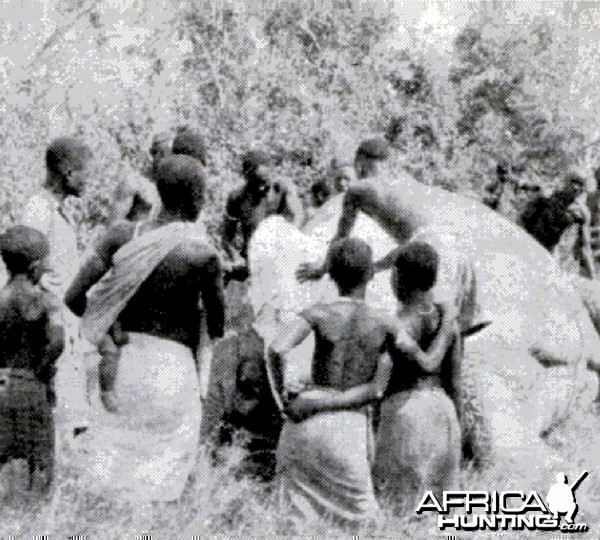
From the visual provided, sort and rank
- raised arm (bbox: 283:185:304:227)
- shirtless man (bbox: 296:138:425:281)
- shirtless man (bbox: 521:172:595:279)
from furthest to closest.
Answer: shirtless man (bbox: 521:172:595:279) < raised arm (bbox: 283:185:304:227) < shirtless man (bbox: 296:138:425:281)

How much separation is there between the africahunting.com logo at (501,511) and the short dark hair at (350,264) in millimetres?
821

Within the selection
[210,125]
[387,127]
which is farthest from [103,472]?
[387,127]

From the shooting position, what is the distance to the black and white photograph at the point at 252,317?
4.67 meters

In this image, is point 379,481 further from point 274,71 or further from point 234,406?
point 274,71

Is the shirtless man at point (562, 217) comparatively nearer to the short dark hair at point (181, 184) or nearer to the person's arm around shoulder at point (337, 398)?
the person's arm around shoulder at point (337, 398)

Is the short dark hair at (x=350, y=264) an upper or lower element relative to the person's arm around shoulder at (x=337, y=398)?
upper

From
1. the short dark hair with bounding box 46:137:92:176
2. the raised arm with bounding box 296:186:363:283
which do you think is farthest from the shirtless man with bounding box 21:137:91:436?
the raised arm with bounding box 296:186:363:283

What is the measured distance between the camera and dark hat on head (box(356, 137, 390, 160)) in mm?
6184

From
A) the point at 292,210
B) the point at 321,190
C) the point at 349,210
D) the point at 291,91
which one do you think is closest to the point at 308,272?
the point at 349,210

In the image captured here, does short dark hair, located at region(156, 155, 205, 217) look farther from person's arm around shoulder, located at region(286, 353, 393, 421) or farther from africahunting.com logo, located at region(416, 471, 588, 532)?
africahunting.com logo, located at region(416, 471, 588, 532)

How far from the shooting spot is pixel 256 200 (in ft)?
23.6

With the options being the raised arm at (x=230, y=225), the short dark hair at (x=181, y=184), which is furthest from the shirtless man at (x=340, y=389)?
the raised arm at (x=230, y=225)

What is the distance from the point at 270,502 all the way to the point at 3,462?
100 cm

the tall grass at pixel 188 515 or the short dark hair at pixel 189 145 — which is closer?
the tall grass at pixel 188 515
